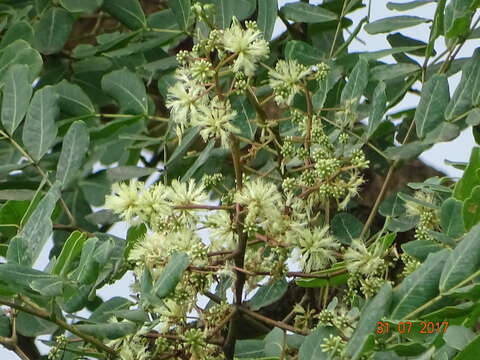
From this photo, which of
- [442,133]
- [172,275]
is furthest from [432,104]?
[172,275]

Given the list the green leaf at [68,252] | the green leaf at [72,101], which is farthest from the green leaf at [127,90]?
the green leaf at [68,252]

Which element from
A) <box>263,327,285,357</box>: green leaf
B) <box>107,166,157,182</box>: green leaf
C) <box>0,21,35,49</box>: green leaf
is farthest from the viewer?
<box>0,21,35,49</box>: green leaf

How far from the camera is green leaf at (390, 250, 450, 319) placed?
951 millimetres

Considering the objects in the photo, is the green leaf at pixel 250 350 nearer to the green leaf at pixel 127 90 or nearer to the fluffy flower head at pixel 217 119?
the fluffy flower head at pixel 217 119

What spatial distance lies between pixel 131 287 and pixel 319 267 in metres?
0.21

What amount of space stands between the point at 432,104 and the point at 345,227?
7.5 inches

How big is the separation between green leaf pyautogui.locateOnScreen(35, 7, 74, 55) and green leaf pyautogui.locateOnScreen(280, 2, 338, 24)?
0.45m

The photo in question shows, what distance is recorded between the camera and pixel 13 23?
1754 mm

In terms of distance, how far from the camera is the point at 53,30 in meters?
1.82

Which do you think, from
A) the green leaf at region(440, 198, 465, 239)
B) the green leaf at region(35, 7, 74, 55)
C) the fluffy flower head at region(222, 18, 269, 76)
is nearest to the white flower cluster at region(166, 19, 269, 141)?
the fluffy flower head at region(222, 18, 269, 76)

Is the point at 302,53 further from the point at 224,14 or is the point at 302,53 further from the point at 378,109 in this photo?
the point at 378,109

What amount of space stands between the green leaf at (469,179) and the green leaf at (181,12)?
652 mm

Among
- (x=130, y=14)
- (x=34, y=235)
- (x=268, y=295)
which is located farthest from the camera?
(x=130, y=14)

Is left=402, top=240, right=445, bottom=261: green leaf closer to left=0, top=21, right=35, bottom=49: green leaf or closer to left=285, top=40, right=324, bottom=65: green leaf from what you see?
left=285, top=40, right=324, bottom=65: green leaf
